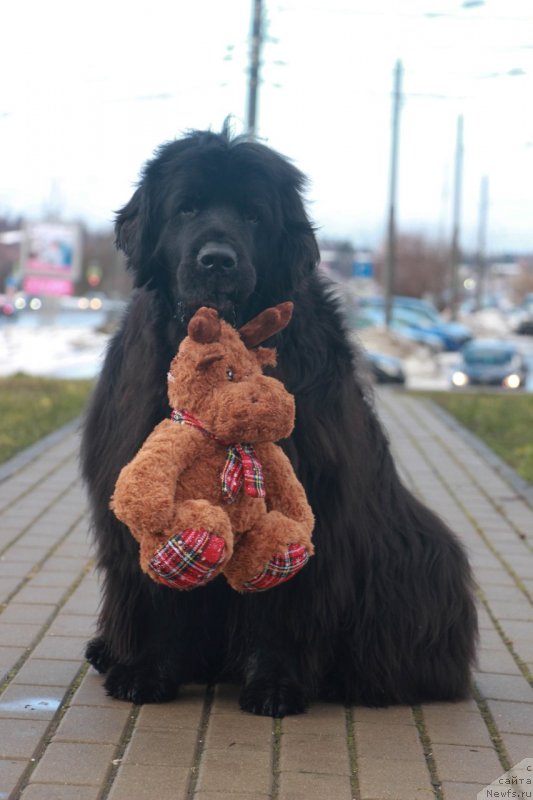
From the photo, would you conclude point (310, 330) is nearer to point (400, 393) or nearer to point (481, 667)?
point (481, 667)

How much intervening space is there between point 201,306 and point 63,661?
61.3 inches

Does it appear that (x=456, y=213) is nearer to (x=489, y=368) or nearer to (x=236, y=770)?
(x=489, y=368)

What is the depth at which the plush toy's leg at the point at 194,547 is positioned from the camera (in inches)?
119

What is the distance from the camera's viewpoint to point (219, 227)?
331cm

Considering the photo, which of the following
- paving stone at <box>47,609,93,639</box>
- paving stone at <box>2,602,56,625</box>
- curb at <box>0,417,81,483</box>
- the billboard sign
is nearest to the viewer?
paving stone at <box>47,609,93,639</box>

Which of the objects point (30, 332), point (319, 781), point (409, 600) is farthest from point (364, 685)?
point (30, 332)

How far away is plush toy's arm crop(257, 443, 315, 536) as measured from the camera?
10.8 ft

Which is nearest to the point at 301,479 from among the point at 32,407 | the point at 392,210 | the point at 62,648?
the point at 62,648

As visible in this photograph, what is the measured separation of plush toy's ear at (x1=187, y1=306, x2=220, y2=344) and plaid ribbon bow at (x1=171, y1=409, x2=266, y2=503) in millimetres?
214

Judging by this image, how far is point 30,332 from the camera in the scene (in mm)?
46812

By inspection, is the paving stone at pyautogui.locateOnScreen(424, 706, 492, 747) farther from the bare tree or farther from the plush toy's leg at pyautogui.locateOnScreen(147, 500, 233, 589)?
the bare tree

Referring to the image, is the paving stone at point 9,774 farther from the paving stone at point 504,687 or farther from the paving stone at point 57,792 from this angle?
the paving stone at point 504,687

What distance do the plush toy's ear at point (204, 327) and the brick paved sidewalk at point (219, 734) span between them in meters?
1.16

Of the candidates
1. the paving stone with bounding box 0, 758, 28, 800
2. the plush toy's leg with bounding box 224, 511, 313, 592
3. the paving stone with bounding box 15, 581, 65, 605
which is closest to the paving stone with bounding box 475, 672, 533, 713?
the plush toy's leg with bounding box 224, 511, 313, 592
